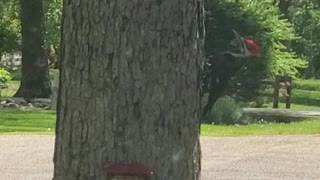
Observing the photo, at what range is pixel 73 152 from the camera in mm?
3254

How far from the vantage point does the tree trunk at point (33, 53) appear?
26.9 m

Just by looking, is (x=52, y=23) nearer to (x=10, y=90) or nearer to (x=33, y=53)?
(x=10, y=90)

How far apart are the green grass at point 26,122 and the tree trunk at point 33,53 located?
4691mm

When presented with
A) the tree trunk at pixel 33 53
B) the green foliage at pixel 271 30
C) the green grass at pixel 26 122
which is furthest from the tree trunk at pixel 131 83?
the tree trunk at pixel 33 53

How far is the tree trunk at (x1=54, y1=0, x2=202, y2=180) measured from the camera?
3131mm

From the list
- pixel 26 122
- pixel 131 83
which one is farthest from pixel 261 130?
pixel 131 83

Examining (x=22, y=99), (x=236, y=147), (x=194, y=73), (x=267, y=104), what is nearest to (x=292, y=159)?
(x=236, y=147)

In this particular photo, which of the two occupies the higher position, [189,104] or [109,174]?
[189,104]

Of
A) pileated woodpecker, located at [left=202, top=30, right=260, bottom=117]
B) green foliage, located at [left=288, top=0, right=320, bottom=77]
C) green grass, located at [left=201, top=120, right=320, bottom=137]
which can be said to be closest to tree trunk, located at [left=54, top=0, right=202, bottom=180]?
green grass, located at [left=201, top=120, right=320, bottom=137]

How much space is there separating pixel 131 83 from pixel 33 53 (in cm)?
2426

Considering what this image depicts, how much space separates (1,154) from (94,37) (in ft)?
34.9

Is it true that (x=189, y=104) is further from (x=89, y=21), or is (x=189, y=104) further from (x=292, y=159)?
(x=292, y=159)

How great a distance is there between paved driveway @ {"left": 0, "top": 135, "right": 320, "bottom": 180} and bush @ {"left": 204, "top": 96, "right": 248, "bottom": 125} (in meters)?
5.34

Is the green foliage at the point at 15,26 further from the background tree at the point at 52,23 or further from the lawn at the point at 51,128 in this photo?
the lawn at the point at 51,128
